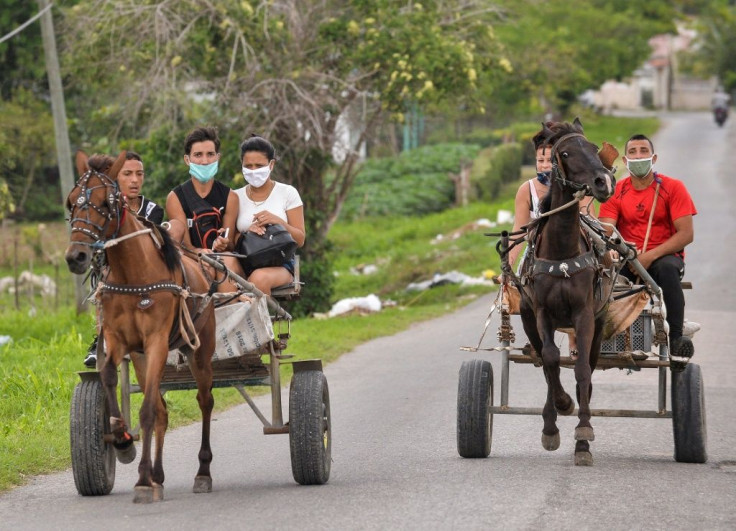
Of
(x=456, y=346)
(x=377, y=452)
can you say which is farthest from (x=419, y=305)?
(x=377, y=452)

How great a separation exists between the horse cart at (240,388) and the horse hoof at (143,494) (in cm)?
51

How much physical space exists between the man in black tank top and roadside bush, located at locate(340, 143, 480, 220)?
90.3 ft

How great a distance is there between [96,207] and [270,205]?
1.91 metres

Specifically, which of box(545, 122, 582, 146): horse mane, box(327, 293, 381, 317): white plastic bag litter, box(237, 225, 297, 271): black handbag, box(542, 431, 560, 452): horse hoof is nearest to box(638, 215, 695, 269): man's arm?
box(545, 122, 582, 146): horse mane

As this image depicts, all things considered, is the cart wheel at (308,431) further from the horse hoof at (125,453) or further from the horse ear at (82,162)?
the horse ear at (82,162)

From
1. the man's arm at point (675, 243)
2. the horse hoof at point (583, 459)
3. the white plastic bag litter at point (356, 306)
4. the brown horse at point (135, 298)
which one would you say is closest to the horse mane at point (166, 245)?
the brown horse at point (135, 298)

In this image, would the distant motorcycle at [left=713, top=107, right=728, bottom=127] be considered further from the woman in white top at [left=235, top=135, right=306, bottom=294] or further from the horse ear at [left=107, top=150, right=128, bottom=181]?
the horse ear at [left=107, top=150, right=128, bottom=181]

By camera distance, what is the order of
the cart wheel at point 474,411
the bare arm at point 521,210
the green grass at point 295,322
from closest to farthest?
1. the cart wheel at point 474,411
2. the bare arm at point 521,210
3. the green grass at point 295,322

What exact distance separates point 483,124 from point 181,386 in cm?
4755

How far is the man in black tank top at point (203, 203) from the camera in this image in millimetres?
8828

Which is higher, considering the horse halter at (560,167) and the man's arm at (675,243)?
the horse halter at (560,167)

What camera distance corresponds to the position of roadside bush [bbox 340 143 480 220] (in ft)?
121

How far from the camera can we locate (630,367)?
927 centimetres

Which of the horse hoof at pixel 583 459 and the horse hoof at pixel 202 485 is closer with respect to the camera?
the horse hoof at pixel 202 485
